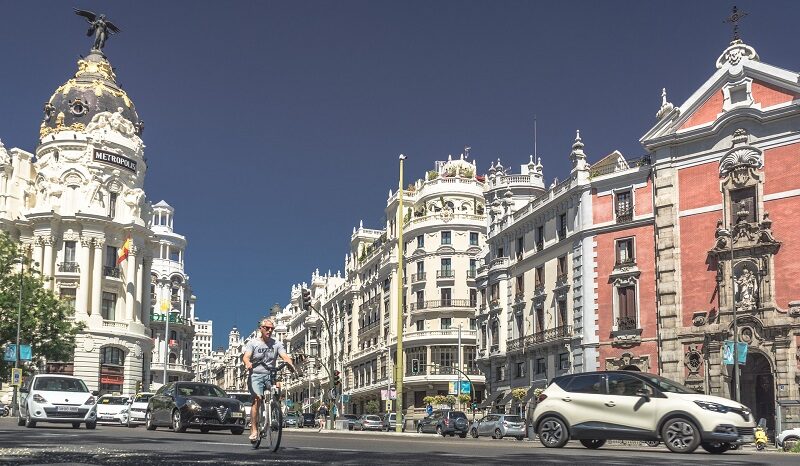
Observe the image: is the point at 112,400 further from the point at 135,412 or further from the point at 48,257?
the point at 48,257

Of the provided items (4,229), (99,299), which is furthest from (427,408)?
(4,229)

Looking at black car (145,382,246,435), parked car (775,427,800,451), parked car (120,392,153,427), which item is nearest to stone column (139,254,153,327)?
parked car (120,392,153,427)

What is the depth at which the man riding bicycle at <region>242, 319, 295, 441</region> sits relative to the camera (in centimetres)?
1309

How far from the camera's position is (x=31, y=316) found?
53.9 meters

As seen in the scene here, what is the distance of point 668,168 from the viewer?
47125 mm

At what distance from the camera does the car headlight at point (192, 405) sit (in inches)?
929

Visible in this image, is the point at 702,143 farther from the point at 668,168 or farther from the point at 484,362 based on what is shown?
the point at 484,362

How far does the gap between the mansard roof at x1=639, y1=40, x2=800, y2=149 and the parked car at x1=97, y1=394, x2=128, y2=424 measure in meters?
28.2

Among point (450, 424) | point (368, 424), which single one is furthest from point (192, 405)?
point (368, 424)

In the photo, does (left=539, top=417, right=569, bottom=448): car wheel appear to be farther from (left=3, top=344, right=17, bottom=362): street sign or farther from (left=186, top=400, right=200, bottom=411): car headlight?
(left=3, top=344, right=17, bottom=362): street sign

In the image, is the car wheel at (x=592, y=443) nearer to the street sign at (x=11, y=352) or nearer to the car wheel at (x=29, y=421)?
the car wheel at (x=29, y=421)

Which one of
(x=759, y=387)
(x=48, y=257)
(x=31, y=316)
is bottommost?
(x=759, y=387)

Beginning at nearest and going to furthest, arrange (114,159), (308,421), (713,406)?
(713,406)
(308,421)
(114,159)

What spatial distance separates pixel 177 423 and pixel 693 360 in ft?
Answer: 96.1
